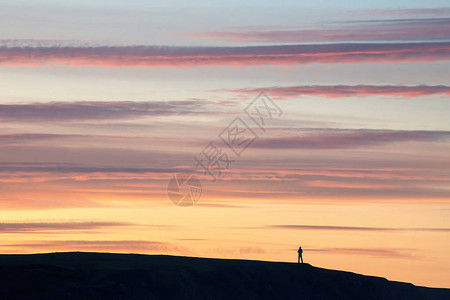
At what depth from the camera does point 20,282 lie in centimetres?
15438

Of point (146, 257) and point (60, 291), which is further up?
point (146, 257)

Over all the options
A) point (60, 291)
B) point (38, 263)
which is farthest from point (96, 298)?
point (38, 263)

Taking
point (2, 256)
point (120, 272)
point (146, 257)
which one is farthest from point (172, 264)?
point (2, 256)

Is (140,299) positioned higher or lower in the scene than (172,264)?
lower

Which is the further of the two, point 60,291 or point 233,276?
point 233,276

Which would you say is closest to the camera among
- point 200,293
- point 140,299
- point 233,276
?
point 140,299

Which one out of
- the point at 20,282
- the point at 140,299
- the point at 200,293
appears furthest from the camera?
the point at 200,293

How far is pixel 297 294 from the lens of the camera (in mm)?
196250

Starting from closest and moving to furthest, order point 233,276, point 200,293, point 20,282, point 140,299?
1. point 20,282
2. point 140,299
3. point 200,293
4. point 233,276

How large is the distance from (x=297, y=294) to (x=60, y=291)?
61003 millimetres

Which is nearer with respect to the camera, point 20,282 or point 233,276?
point 20,282

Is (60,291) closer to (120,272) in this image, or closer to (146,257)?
(120,272)

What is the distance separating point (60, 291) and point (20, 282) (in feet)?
22.9

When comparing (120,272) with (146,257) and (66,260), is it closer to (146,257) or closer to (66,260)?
(66,260)
